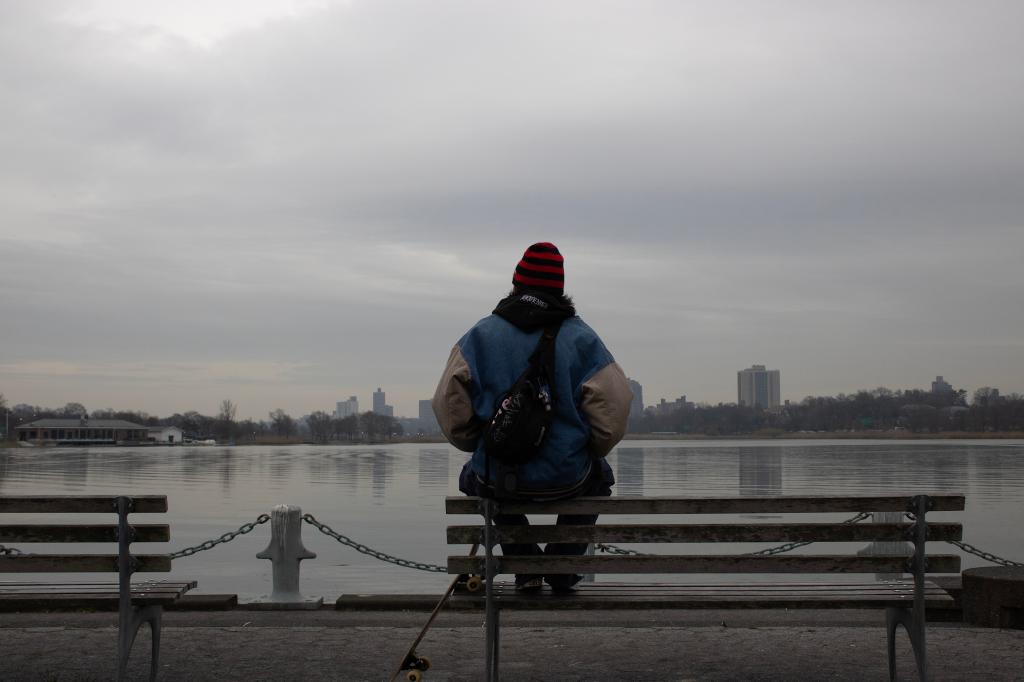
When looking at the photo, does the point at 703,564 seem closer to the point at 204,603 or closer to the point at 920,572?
the point at 920,572

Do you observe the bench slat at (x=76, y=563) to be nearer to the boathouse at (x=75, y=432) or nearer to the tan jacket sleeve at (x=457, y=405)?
the tan jacket sleeve at (x=457, y=405)

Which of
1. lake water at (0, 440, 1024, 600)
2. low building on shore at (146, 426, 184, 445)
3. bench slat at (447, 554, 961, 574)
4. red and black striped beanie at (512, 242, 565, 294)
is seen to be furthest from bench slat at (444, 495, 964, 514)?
low building on shore at (146, 426, 184, 445)

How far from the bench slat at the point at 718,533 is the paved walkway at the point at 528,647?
3.92 feet

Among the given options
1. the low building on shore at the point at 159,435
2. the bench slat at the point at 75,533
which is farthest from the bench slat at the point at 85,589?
the low building on shore at the point at 159,435

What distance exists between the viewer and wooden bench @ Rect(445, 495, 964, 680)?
5.06 m

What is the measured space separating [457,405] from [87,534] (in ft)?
6.00

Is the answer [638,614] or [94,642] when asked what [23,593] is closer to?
[94,642]

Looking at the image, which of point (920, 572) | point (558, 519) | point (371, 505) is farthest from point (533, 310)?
point (371, 505)

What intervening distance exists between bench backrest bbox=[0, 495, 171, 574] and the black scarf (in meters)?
1.86

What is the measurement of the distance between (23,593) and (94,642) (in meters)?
1.46

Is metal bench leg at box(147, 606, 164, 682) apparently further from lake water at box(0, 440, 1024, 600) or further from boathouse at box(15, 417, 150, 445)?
boathouse at box(15, 417, 150, 445)

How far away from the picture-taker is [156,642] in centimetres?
591

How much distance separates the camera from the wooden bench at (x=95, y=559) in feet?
17.6

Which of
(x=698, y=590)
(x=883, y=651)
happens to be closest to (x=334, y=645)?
(x=698, y=590)
